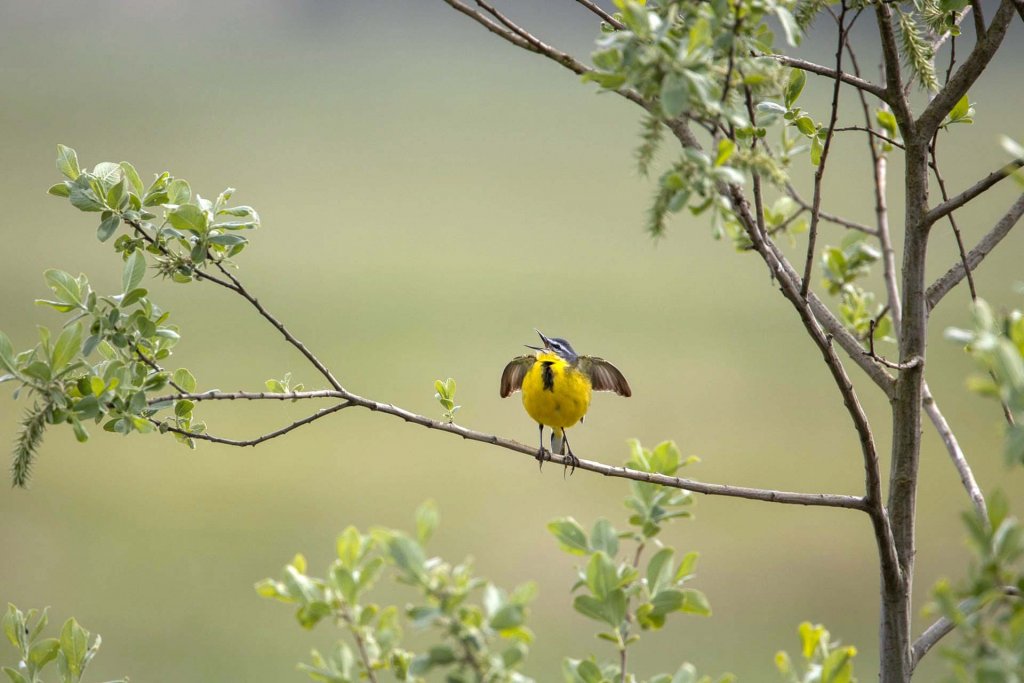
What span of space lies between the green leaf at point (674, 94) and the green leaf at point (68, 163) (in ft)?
3.78

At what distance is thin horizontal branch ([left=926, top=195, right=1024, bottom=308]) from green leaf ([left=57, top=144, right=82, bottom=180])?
1.59 meters

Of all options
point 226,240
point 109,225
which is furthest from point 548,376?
point 109,225

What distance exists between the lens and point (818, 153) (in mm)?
2131

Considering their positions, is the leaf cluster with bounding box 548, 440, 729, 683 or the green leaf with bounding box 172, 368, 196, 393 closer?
the leaf cluster with bounding box 548, 440, 729, 683

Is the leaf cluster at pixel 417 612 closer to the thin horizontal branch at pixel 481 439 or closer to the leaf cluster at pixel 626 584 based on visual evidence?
the leaf cluster at pixel 626 584

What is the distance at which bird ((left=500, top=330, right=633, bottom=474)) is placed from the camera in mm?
3285

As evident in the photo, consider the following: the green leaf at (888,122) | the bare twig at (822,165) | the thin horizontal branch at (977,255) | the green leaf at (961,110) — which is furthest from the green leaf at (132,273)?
the green leaf at (888,122)

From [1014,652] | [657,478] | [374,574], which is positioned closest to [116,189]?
[374,574]

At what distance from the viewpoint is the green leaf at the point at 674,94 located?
98 cm

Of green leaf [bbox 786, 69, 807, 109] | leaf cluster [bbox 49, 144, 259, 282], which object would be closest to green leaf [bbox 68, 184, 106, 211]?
leaf cluster [bbox 49, 144, 259, 282]

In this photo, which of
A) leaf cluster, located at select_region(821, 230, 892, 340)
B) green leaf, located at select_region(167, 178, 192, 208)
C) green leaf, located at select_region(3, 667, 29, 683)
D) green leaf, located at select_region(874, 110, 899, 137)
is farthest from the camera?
leaf cluster, located at select_region(821, 230, 892, 340)

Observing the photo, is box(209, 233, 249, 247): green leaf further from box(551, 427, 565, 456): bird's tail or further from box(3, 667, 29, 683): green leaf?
box(551, 427, 565, 456): bird's tail

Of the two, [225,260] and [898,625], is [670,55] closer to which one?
[225,260]

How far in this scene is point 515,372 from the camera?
3.54m
